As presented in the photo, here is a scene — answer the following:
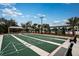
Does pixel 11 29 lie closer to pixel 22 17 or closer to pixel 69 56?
pixel 22 17

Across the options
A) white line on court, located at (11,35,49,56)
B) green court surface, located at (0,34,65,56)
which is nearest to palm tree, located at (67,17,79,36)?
green court surface, located at (0,34,65,56)

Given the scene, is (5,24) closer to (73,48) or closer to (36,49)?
(36,49)

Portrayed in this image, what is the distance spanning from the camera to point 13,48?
11.0ft

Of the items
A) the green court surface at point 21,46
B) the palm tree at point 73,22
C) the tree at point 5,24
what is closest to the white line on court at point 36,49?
the green court surface at point 21,46

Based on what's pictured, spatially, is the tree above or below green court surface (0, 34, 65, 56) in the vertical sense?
above

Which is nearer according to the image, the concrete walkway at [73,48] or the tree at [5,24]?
the concrete walkway at [73,48]

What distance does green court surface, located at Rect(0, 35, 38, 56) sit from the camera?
129 inches

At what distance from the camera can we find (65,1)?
3223 mm

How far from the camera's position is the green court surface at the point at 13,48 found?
3.29 metres

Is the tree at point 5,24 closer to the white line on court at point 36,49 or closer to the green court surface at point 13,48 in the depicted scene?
the green court surface at point 13,48

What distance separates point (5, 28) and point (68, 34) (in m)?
1.09

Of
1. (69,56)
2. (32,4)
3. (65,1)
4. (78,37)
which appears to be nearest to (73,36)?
(78,37)

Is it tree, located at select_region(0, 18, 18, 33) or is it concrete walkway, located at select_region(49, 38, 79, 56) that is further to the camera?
tree, located at select_region(0, 18, 18, 33)

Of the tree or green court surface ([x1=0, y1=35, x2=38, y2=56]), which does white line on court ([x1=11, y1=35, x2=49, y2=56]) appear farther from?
the tree
